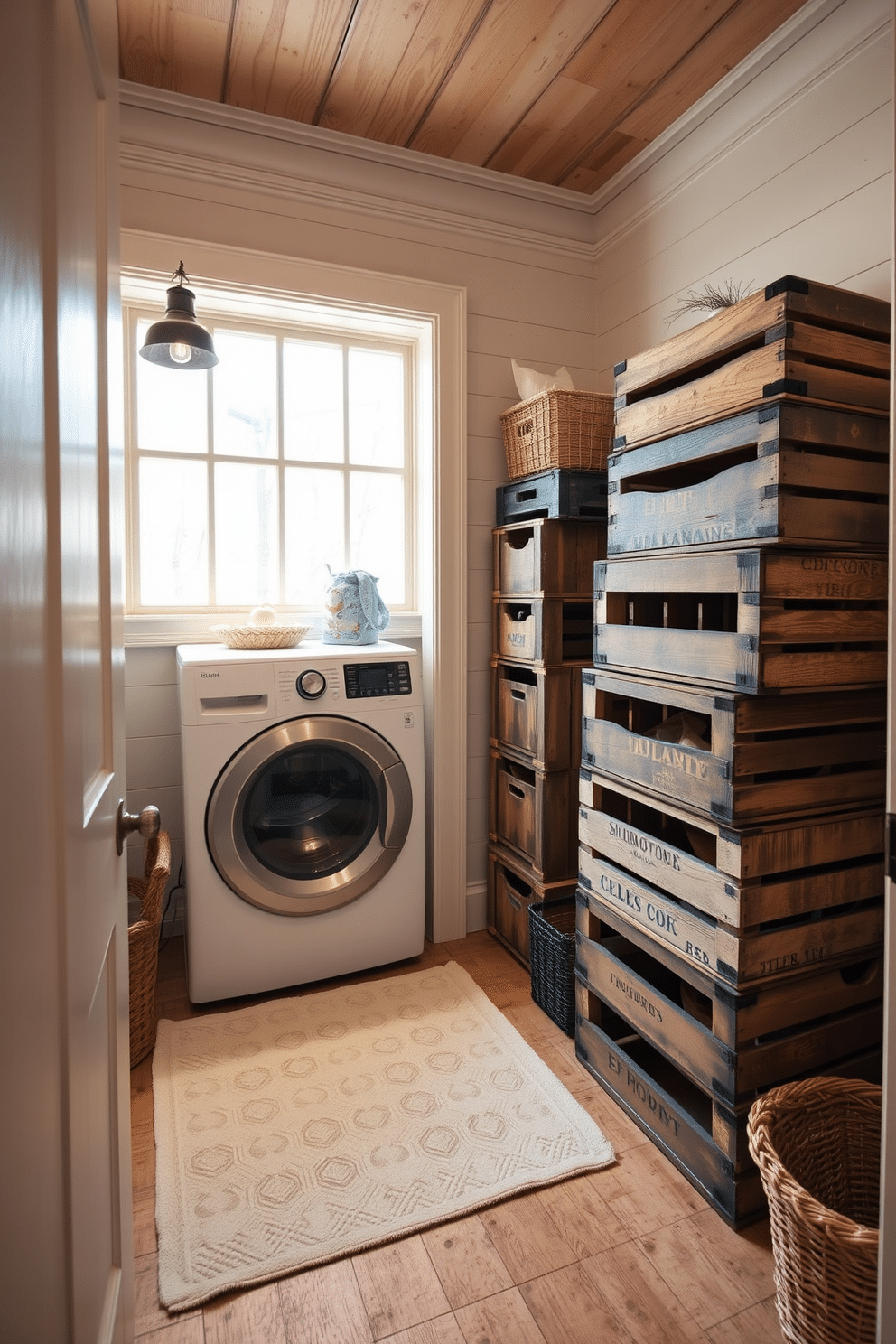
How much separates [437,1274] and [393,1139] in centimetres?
33

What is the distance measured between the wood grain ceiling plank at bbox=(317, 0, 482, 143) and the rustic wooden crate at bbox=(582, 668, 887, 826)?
67.3 inches

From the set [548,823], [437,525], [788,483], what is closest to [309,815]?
[548,823]

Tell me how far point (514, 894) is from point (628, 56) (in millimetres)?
2434

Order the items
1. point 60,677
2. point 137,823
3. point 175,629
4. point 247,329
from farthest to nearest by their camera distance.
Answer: point 247,329, point 175,629, point 137,823, point 60,677

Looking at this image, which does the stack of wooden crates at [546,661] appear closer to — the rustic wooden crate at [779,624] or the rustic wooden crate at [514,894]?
Answer: the rustic wooden crate at [514,894]

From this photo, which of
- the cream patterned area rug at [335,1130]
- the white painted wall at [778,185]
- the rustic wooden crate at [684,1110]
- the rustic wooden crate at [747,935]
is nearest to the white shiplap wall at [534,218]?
the white painted wall at [778,185]

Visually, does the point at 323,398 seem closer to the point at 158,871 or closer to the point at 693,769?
the point at 158,871

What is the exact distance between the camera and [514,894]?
251 cm

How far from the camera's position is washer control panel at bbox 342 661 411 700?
2271mm

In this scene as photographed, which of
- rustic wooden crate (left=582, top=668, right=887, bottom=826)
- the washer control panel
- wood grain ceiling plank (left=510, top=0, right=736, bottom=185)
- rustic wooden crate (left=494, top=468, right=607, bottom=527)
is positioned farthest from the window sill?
wood grain ceiling plank (left=510, top=0, right=736, bottom=185)

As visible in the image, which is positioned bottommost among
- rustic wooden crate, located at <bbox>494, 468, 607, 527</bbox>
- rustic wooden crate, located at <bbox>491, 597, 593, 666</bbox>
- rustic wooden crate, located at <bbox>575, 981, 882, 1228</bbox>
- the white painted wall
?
rustic wooden crate, located at <bbox>575, 981, 882, 1228</bbox>

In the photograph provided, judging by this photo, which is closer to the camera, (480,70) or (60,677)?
(60,677)

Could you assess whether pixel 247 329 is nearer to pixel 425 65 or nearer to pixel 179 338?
pixel 179 338

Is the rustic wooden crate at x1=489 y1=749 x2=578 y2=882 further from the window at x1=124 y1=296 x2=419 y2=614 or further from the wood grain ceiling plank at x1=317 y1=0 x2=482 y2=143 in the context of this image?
the wood grain ceiling plank at x1=317 y1=0 x2=482 y2=143
